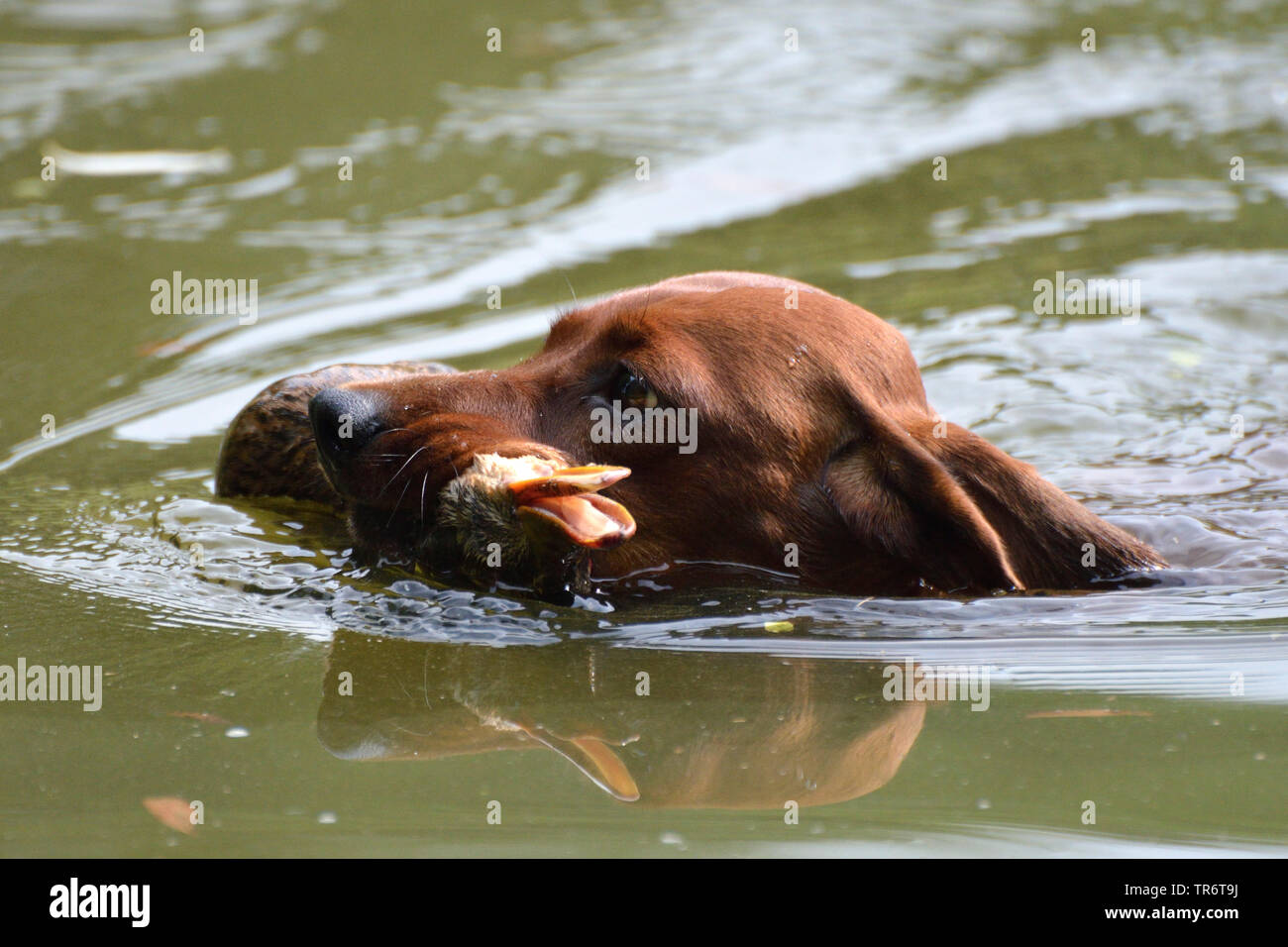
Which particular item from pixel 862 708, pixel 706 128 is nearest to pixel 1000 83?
pixel 706 128

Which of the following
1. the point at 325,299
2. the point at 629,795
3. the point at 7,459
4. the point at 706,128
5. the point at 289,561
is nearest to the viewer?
Result: the point at 629,795

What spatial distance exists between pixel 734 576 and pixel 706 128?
18.3 feet

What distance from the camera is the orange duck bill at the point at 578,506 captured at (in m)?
3.72

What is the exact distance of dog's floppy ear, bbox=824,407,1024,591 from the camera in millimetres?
4145

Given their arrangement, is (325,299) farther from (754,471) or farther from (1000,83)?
(1000,83)

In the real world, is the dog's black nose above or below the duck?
above

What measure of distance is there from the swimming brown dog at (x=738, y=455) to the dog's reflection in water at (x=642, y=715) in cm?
37

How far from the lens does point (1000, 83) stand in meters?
10.3

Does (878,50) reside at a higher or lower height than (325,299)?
higher
